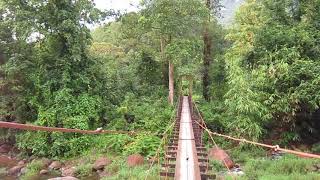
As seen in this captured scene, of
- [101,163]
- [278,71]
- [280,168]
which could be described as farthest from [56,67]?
[280,168]

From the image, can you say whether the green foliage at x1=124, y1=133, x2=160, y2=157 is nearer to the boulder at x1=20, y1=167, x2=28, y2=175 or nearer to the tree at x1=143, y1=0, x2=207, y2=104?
the boulder at x1=20, y1=167, x2=28, y2=175

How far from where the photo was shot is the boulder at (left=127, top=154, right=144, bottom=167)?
10.4 meters

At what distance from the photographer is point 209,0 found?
1759 cm

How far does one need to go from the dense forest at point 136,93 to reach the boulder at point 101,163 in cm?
21

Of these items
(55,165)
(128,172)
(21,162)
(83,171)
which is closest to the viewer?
(128,172)

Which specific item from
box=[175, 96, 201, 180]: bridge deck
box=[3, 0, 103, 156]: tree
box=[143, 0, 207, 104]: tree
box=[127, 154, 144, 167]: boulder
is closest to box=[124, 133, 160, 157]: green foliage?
box=[127, 154, 144, 167]: boulder

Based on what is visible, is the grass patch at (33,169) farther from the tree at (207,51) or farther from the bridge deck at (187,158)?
the tree at (207,51)

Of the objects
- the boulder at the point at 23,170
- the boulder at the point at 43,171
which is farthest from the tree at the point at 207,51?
the boulder at the point at 23,170

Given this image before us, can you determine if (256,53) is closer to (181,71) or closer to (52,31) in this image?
(181,71)

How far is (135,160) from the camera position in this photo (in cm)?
1052

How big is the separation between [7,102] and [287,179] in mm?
9884

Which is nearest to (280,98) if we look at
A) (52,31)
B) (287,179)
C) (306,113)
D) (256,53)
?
(306,113)

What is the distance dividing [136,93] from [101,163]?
21.3 feet

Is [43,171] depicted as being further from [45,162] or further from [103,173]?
[103,173]
